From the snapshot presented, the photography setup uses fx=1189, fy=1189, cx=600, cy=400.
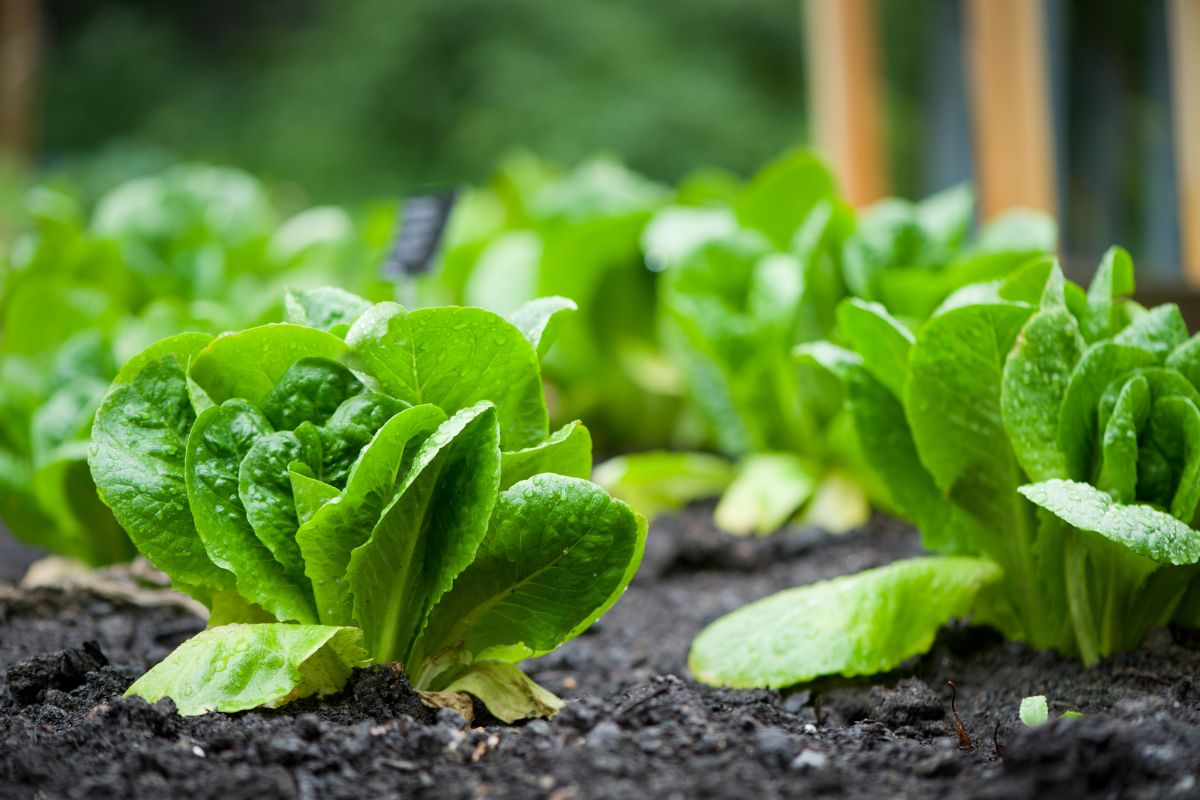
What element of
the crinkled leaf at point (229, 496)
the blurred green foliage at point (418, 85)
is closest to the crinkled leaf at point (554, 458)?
the crinkled leaf at point (229, 496)

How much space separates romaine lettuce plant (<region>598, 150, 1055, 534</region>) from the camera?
204 centimetres

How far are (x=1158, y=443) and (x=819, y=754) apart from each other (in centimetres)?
51

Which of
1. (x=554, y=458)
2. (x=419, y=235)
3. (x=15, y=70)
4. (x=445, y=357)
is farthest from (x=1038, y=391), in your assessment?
(x=15, y=70)

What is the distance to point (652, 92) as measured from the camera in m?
9.41

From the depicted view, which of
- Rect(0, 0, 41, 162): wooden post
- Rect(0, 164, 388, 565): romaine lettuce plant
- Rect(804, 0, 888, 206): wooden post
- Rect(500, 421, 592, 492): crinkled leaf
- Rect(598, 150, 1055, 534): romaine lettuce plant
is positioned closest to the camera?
Rect(500, 421, 592, 492): crinkled leaf

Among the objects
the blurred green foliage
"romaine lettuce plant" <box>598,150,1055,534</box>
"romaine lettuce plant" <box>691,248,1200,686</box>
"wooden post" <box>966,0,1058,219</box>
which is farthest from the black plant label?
the blurred green foliage

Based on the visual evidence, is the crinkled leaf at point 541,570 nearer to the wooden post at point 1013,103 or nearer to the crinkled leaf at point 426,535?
the crinkled leaf at point 426,535

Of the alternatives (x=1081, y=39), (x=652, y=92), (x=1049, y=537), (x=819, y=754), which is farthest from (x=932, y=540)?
(x=652, y=92)

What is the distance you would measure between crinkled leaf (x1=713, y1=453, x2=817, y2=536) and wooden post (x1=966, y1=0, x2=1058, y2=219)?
1.51m

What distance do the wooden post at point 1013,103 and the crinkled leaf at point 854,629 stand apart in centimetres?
222

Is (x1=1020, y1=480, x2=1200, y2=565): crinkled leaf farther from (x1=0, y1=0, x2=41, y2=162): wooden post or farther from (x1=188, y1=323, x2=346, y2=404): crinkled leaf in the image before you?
(x1=0, y1=0, x2=41, y2=162): wooden post

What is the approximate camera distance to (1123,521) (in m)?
1.03

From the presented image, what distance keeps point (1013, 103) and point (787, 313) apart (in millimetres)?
1657

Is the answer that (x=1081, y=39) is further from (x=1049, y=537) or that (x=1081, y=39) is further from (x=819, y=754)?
(x=819, y=754)
